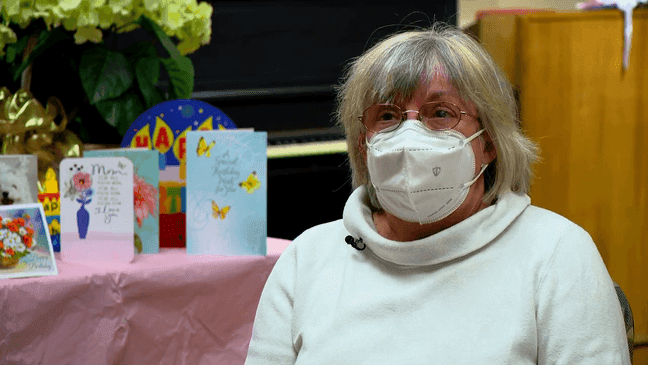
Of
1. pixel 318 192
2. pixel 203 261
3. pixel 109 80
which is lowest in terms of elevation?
pixel 318 192

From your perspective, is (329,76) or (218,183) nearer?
(218,183)

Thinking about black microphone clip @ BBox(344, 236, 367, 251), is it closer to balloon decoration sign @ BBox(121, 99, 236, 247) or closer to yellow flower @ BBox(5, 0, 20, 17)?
balloon decoration sign @ BBox(121, 99, 236, 247)

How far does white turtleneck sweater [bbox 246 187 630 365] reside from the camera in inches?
42.6

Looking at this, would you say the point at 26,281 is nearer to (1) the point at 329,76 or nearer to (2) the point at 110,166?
(2) the point at 110,166

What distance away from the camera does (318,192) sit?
3176 mm

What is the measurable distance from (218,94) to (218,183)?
153 centimetres

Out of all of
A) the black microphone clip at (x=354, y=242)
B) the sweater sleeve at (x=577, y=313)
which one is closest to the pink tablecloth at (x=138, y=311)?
the black microphone clip at (x=354, y=242)

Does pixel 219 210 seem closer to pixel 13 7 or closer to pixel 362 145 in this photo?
pixel 362 145

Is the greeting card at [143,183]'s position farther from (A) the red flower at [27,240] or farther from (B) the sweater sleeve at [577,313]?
(B) the sweater sleeve at [577,313]

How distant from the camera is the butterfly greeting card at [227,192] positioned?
1.64 m

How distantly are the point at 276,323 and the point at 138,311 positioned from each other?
1.26ft

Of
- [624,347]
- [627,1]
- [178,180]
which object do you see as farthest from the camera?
[627,1]

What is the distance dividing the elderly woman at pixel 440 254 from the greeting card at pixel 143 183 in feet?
1.42

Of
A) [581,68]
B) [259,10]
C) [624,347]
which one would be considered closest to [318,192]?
[259,10]
